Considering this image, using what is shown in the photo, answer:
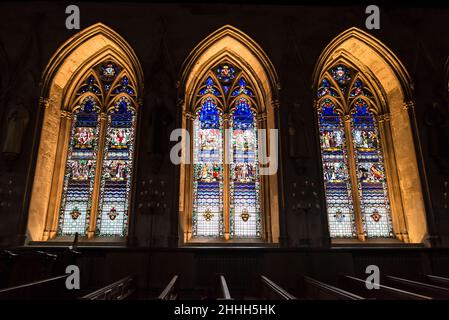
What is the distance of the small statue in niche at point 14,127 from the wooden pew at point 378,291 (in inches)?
302

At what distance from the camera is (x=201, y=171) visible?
896cm

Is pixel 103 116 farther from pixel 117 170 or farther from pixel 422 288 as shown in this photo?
pixel 422 288

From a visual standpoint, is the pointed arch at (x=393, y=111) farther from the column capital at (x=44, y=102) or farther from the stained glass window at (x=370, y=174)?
the column capital at (x=44, y=102)

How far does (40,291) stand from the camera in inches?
174

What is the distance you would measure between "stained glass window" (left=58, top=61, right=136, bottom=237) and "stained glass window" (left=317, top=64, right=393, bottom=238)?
5.42m

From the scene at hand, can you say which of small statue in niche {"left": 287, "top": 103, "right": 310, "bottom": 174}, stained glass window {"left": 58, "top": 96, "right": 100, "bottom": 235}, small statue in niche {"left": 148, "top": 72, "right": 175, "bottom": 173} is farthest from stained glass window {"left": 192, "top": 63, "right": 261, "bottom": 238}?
stained glass window {"left": 58, "top": 96, "right": 100, "bottom": 235}

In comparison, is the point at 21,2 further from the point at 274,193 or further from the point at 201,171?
the point at 274,193

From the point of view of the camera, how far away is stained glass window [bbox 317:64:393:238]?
8797mm

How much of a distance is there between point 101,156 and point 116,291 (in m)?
5.03

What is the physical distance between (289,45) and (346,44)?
6.02 ft

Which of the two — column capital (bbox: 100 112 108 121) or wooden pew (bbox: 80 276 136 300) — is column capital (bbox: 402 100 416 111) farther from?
column capital (bbox: 100 112 108 121)

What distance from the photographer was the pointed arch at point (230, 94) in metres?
8.43

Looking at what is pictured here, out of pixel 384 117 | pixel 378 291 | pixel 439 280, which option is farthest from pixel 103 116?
pixel 439 280
